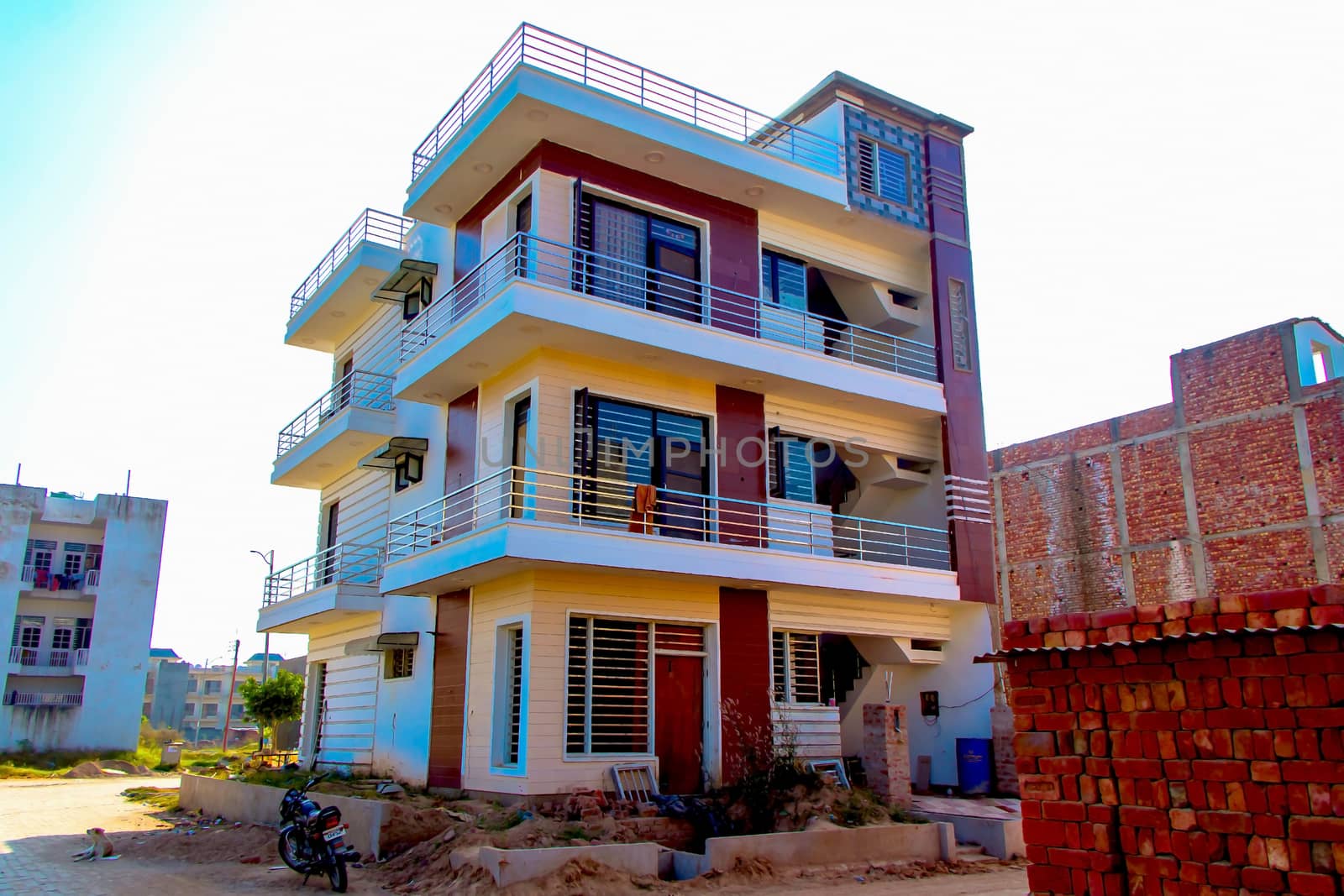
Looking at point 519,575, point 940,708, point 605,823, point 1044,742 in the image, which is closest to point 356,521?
point 519,575

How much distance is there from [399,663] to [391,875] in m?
6.29

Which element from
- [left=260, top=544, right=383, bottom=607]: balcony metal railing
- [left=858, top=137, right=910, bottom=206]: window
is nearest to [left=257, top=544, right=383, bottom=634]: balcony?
[left=260, top=544, right=383, bottom=607]: balcony metal railing

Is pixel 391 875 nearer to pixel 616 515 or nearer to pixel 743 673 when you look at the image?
pixel 616 515

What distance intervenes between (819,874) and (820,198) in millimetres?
10973

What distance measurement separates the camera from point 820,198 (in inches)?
693

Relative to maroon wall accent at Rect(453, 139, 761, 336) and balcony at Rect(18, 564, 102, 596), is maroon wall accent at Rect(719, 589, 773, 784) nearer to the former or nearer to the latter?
maroon wall accent at Rect(453, 139, 761, 336)

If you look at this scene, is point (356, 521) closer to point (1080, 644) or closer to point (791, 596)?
point (791, 596)

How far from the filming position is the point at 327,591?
60.0 ft

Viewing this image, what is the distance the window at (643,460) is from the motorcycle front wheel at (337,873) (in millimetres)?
5469

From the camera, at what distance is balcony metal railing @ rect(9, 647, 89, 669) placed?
3847 centimetres

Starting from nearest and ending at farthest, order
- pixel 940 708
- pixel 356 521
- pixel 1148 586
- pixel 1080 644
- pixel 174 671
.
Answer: pixel 1080 644 → pixel 940 708 → pixel 356 521 → pixel 1148 586 → pixel 174 671

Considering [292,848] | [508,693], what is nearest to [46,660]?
[508,693]

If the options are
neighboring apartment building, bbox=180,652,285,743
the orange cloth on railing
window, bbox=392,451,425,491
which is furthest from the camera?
neighboring apartment building, bbox=180,652,285,743

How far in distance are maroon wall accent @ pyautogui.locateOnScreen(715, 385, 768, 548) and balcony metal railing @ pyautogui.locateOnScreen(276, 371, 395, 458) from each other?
21.9ft
